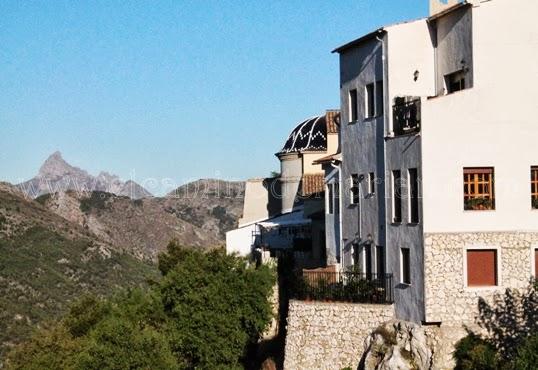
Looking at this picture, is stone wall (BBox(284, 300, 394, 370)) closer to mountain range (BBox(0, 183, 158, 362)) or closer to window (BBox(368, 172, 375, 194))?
window (BBox(368, 172, 375, 194))

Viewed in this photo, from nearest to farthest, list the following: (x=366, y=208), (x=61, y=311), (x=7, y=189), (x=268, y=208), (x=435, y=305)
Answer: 1. (x=435, y=305)
2. (x=366, y=208)
3. (x=268, y=208)
4. (x=61, y=311)
5. (x=7, y=189)

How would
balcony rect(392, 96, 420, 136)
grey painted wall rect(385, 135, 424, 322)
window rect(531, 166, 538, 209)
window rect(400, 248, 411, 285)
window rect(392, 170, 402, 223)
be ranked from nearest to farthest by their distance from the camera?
grey painted wall rect(385, 135, 424, 322), window rect(531, 166, 538, 209), balcony rect(392, 96, 420, 136), window rect(400, 248, 411, 285), window rect(392, 170, 402, 223)

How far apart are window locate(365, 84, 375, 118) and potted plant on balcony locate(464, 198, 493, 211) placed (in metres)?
6.36

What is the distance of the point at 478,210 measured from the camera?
99.7 feet

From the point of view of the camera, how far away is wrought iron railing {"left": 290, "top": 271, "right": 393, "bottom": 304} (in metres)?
33.0

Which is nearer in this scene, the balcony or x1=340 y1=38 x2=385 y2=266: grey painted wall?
the balcony

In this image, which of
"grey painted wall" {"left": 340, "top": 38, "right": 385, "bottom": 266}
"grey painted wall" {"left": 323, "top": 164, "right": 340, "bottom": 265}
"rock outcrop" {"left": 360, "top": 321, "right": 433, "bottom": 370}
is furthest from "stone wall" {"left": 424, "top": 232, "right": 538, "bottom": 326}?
"grey painted wall" {"left": 323, "top": 164, "right": 340, "bottom": 265}

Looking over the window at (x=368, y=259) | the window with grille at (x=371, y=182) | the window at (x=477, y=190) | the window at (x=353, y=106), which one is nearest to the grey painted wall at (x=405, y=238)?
the window at (x=477, y=190)

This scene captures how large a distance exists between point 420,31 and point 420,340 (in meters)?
10.6

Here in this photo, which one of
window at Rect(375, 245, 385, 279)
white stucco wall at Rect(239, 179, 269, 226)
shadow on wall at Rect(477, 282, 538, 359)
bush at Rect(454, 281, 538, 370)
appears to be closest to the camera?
bush at Rect(454, 281, 538, 370)

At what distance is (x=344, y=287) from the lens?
112 feet

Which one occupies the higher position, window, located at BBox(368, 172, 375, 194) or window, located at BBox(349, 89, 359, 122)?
window, located at BBox(349, 89, 359, 122)

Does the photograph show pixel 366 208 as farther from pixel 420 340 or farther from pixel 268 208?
pixel 268 208

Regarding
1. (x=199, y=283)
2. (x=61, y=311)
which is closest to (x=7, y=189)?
(x=61, y=311)
